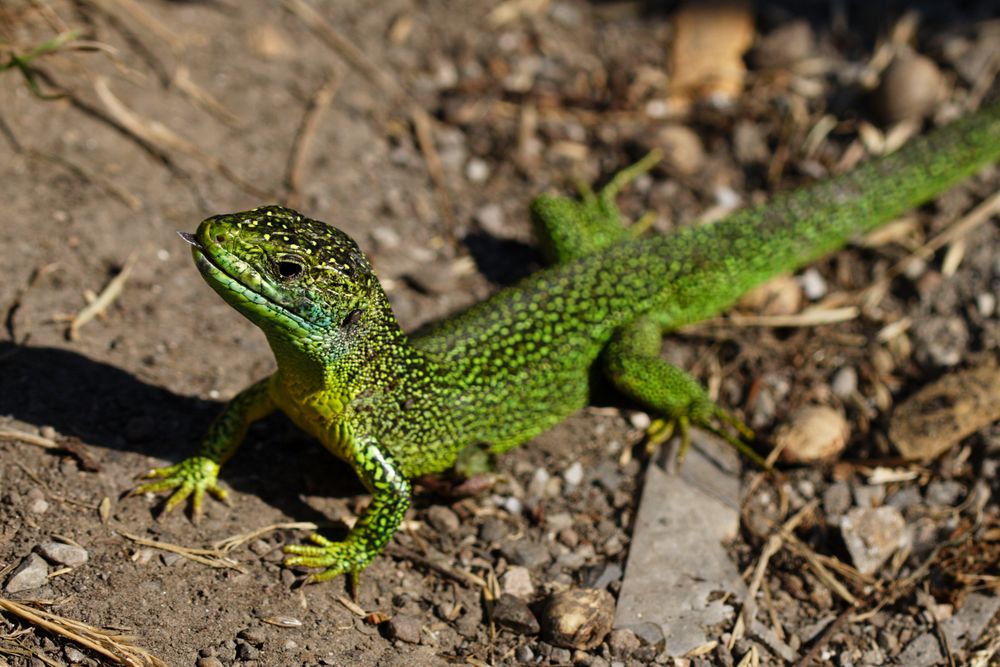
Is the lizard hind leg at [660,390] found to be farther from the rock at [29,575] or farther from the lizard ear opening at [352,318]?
the rock at [29,575]

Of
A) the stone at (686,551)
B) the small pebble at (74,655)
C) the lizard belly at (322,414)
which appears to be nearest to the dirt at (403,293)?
the small pebble at (74,655)

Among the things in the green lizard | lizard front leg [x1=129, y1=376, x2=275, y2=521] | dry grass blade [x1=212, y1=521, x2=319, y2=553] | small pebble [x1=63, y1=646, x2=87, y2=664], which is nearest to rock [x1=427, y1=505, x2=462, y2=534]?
the green lizard

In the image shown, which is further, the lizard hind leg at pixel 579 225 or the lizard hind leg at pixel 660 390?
the lizard hind leg at pixel 579 225

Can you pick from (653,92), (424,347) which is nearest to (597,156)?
(653,92)

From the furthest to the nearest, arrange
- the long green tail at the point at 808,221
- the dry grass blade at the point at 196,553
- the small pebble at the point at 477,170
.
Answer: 1. the small pebble at the point at 477,170
2. the long green tail at the point at 808,221
3. the dry grass blade at the point at 196,553

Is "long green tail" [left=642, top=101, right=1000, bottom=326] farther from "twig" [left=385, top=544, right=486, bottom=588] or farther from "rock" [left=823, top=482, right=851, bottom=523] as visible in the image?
"twig" [left=385, top=544, right=486, bottom=588]

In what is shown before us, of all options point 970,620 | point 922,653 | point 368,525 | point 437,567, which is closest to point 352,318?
point 368,525

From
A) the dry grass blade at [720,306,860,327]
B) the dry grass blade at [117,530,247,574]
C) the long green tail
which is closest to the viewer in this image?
the dry grass blade at [117,530,247,574]
